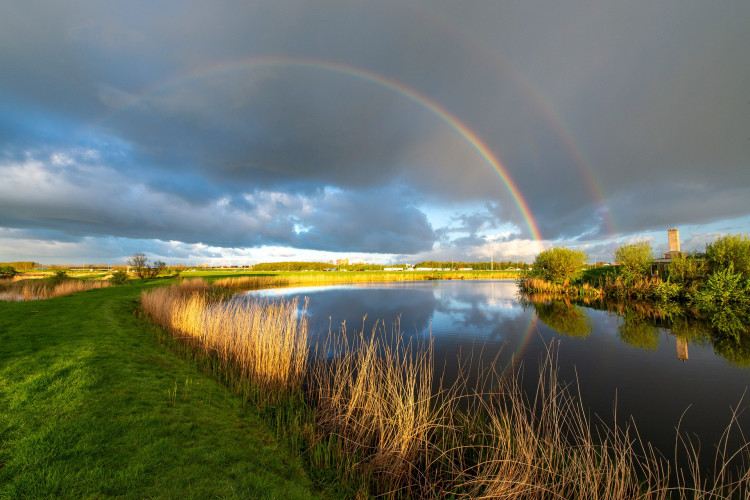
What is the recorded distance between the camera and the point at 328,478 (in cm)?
480

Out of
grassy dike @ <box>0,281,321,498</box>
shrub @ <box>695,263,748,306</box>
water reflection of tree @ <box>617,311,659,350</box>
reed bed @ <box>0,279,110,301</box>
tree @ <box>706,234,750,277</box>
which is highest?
tree @ <box>706,234,750,277</box>

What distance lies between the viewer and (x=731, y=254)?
20.1 meters

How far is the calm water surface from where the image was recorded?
23.9 ft

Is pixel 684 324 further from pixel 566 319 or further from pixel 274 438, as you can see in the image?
pixel 274 438

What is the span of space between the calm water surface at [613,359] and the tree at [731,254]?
7945 millimetres

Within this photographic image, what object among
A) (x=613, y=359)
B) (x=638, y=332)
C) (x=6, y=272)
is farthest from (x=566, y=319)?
(x=6, y=272)

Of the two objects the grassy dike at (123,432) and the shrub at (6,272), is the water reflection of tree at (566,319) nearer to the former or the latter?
the grassy dike at (123,432)

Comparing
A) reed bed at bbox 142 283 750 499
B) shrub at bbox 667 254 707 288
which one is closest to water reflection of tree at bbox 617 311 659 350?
shrub at bbox 667 254 707 288

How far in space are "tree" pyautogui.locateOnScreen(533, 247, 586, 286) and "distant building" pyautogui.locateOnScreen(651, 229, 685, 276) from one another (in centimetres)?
681

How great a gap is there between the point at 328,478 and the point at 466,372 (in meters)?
6.35

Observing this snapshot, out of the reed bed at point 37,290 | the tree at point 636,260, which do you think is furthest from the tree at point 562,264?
the reed bed at point 37,290

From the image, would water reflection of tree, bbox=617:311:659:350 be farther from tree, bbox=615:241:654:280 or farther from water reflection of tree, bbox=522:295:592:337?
tree, bbox=615:241:654:280

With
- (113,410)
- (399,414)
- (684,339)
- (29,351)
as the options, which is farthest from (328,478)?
(684,339)

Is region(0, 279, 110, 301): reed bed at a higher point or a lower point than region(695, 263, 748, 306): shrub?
lower
